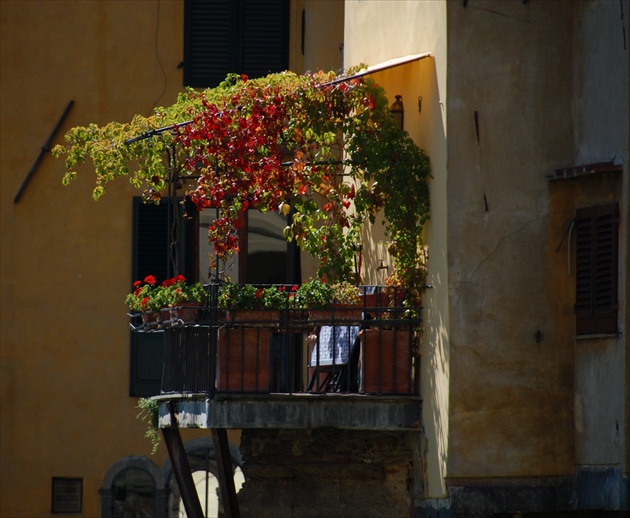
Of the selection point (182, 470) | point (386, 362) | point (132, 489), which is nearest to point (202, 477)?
point (132, 489)

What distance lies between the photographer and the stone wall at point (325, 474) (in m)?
13.3

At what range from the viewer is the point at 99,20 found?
61.8 feet

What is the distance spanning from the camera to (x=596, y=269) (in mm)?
11211

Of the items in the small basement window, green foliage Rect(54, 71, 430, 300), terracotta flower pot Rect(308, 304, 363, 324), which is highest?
green foliage Rect(54, 71, 430, 300)

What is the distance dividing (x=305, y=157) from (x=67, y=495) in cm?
674

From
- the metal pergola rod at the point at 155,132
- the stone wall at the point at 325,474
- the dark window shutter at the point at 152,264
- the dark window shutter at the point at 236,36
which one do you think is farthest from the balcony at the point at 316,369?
the dark window shutter at the point at 236,36

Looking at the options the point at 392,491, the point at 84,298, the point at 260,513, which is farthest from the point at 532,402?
the point at 84,298

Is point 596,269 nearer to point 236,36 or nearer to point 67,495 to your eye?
point 236,36

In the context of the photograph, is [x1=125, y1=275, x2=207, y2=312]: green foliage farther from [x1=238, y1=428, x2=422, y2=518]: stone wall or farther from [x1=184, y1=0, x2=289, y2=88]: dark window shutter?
[x1=184, y1=0, x2=289, y2=88]: dark window shutter

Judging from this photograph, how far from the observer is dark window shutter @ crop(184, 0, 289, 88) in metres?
18.9

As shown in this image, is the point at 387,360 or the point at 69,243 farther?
the point at 69,243

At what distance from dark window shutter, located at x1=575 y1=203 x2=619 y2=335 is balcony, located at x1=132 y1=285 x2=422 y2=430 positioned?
1.29 metres

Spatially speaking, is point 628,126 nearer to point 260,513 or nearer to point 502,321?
point 502,321

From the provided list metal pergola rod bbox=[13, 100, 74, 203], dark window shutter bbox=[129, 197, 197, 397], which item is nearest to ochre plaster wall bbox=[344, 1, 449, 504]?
dark window shutter bbox=[129, 197, 197, 397]
